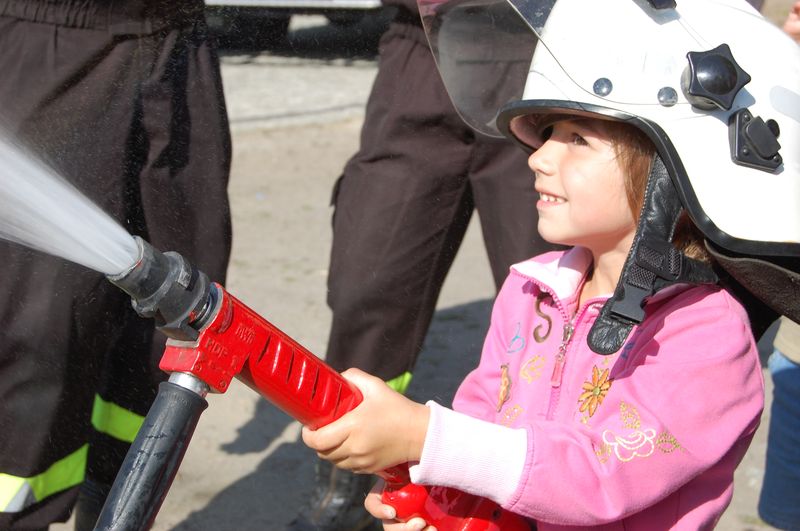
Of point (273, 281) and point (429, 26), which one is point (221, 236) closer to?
point (429, 26)

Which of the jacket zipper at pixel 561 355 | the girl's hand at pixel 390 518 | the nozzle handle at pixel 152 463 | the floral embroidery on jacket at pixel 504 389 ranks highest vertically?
the nozzle handle at pixel 152 463

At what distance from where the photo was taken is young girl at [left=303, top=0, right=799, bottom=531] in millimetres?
2158

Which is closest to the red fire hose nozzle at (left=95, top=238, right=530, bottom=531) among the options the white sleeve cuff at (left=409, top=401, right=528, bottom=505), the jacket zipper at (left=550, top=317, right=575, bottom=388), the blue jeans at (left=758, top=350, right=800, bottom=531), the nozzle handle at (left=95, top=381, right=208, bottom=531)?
the nozzle handle at (left=95, top=381, right=208, bottom=531)

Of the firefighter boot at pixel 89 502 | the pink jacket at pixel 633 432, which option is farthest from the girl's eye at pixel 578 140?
the firefighter boot at pixel 89 502

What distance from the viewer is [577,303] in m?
2.54

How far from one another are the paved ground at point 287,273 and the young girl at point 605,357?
1479 millimetres

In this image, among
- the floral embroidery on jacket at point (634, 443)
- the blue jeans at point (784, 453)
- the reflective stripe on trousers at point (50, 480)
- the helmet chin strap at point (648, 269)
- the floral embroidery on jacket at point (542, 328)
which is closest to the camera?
the floral embroidery on jacket at point (634, 443)

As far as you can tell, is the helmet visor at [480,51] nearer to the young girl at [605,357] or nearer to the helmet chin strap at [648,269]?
the young girl at [605,357]

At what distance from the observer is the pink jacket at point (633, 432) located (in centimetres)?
215

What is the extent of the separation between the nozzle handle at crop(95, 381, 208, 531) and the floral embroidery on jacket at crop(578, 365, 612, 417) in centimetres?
77

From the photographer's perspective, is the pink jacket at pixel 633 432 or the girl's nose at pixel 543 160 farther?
the girl's nose at pixel 543 160

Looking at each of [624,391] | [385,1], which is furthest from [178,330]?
[385,1]

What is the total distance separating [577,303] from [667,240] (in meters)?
0.31

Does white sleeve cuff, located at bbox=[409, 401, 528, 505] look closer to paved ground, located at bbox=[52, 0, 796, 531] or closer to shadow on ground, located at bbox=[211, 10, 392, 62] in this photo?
paved ground, located at bbox=[52, 0, 796, 531]
